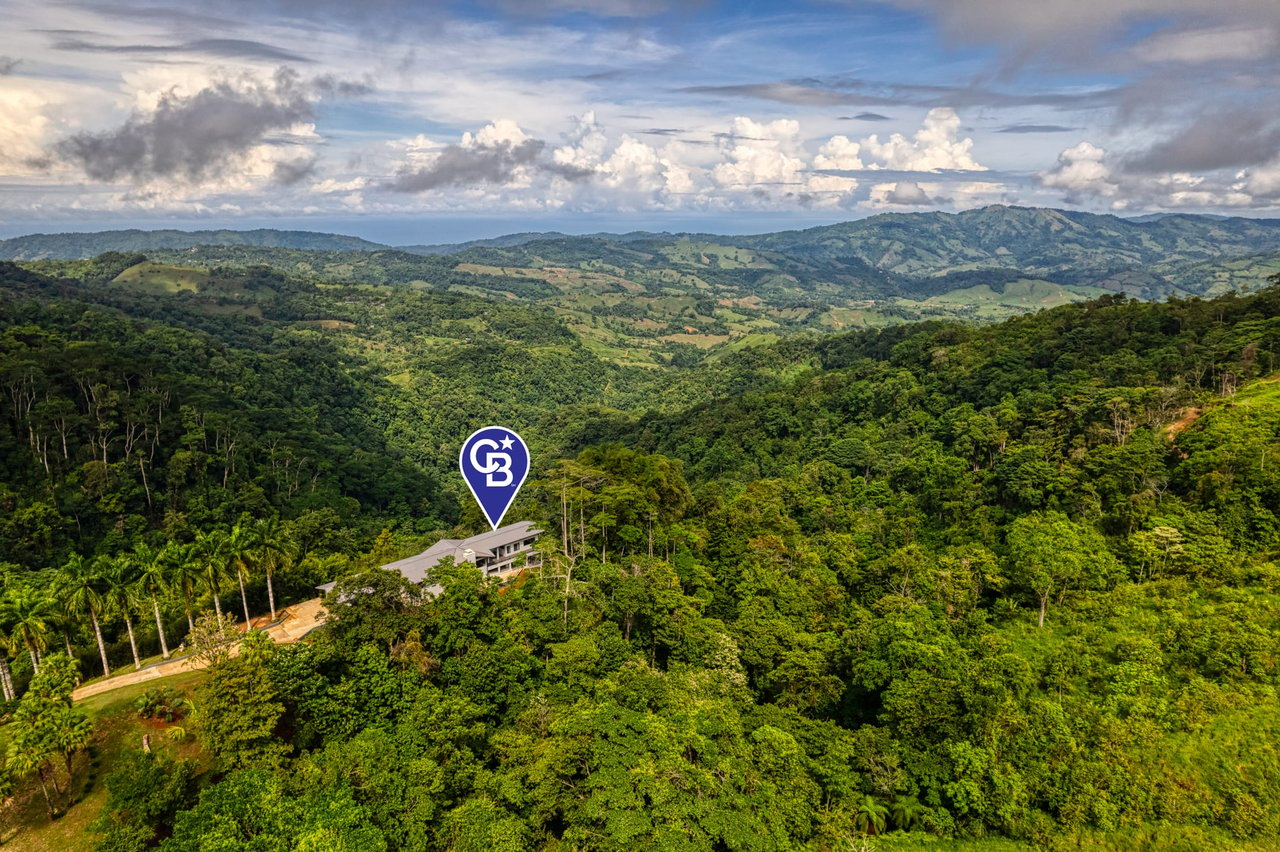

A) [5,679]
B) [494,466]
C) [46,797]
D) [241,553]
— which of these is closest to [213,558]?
[241,553]

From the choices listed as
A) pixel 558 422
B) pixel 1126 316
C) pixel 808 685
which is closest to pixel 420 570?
pixel 808 685

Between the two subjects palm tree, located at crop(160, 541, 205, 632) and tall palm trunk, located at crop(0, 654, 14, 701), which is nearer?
tall palm trunk, located at crop(0, 654, 14, 701)

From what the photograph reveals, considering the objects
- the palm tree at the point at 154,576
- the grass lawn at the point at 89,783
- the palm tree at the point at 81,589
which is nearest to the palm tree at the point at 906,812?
the grass lawn at the point at 89,783

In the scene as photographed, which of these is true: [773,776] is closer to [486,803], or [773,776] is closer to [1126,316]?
[486,803]

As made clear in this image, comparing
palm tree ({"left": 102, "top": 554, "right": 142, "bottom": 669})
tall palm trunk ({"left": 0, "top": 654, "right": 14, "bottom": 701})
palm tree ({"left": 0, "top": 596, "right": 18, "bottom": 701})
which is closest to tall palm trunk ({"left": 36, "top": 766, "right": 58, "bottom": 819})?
palm tree ({"left": 0, "top": 596, "right": 18, "bottom": 701})

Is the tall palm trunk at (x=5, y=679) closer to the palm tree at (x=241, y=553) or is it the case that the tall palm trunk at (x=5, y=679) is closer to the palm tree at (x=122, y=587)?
the palm tree at (x=122, y=587)

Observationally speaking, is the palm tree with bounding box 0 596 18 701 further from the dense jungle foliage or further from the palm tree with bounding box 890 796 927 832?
the palm tree with bounding box 890 796 927 832
